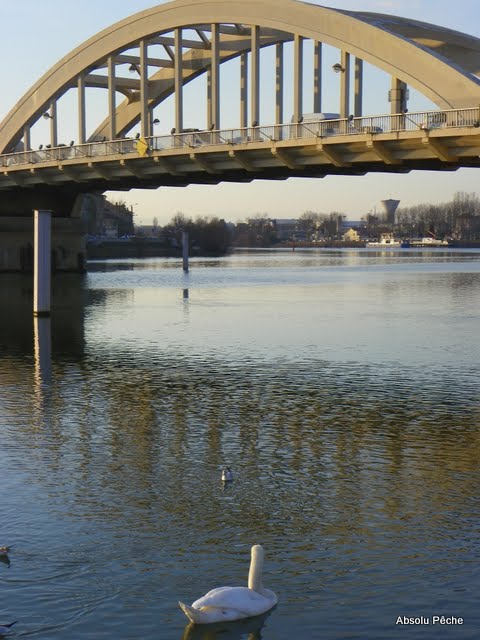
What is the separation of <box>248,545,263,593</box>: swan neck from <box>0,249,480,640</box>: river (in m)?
0.29

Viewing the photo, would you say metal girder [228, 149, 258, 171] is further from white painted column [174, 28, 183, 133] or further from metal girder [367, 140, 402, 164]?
white painted column [174, 28, 183, 133]

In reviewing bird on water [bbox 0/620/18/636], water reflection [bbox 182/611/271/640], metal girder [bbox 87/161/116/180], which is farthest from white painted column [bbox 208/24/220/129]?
bird on water [bbox 0/620/18/636]

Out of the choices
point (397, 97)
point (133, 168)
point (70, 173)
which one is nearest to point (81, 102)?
point (70, 173)

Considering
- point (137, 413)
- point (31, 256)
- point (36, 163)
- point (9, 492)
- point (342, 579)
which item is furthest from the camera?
point (31, 256)

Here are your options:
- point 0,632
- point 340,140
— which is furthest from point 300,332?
point 0,632

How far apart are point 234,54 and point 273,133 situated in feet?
60.3

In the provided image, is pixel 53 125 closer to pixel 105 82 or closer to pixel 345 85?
pixel 105 82

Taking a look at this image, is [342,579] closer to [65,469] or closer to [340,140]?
[65,469]

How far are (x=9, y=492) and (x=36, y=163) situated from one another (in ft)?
120

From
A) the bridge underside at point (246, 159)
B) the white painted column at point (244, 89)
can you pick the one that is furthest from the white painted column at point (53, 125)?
the white painted column at point (244, 89)

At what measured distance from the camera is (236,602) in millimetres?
8320

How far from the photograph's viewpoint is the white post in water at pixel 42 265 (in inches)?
1385

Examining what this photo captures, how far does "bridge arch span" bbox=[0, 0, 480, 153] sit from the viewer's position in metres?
31.7

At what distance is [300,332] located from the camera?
3025 cm
